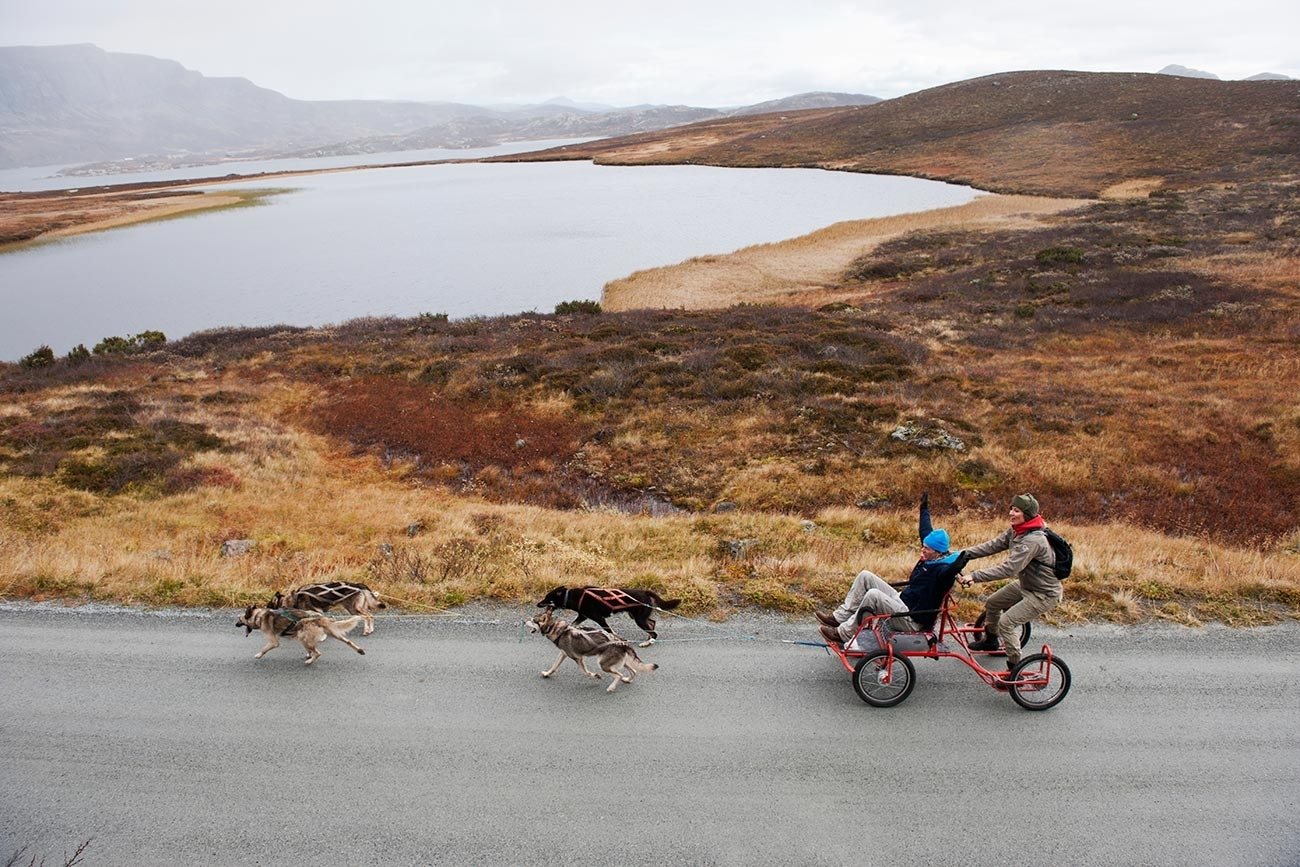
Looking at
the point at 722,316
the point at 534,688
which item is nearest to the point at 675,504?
the point at 534,688

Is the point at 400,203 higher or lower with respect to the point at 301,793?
higher

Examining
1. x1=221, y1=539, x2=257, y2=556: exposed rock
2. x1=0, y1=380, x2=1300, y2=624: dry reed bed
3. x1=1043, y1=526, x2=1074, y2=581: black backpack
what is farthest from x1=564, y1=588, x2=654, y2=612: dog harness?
x1=221, y1=539, x2=257, y2=556: exposed rock

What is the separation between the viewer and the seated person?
7.80 meters

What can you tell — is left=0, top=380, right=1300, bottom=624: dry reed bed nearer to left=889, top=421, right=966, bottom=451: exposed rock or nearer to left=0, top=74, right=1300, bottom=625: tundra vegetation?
left=0, top=74, right=1300, bottom=625: tundra vegetation

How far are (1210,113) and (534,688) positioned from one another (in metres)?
119

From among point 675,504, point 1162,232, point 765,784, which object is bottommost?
point 675,504

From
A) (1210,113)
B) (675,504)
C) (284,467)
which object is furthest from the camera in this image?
(1210,113)

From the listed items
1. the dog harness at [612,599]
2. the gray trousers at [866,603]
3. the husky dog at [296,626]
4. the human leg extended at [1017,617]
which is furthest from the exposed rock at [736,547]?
the husky dog at [296,626]

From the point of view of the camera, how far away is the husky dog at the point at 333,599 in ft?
29.9

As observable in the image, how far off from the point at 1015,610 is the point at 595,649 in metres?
4.79

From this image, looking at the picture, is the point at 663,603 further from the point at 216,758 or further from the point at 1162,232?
the point at 1162,232

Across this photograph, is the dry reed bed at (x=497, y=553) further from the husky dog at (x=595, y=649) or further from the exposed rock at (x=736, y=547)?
the husky dog at (x=595, y=649)

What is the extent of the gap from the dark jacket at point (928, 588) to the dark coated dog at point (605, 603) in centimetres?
302

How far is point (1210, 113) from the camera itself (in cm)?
9056
